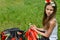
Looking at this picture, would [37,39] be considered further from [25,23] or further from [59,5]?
[59,5]

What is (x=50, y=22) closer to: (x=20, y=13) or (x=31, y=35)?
(x=31, y=35)

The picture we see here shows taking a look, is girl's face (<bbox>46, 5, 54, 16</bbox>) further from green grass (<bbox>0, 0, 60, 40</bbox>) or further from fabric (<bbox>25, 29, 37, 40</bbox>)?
green grass (<bbox>0, 0, 60, 40</bbox>)

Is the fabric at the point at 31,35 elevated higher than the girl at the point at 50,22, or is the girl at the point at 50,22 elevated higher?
the girl at the point at 50,22

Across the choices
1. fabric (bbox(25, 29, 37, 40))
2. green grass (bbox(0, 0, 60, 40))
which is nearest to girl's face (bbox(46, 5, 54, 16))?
fabric (bbox(25, 29, 37, 40))

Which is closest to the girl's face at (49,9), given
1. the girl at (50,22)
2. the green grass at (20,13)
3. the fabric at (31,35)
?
the girl at (50,22)

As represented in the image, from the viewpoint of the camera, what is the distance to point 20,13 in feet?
25.0

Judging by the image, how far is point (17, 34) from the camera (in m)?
5.02

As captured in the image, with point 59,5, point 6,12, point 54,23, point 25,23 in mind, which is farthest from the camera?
point 59,5

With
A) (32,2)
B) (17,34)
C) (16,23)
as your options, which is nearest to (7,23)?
(16,23)

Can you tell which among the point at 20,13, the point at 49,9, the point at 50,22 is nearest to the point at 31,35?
the point at 50,22

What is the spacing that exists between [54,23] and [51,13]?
19 cm

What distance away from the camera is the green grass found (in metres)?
6.98

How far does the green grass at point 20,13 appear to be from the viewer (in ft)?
22.9

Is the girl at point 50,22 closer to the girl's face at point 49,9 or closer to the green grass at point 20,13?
the girl's face at point 49,9
